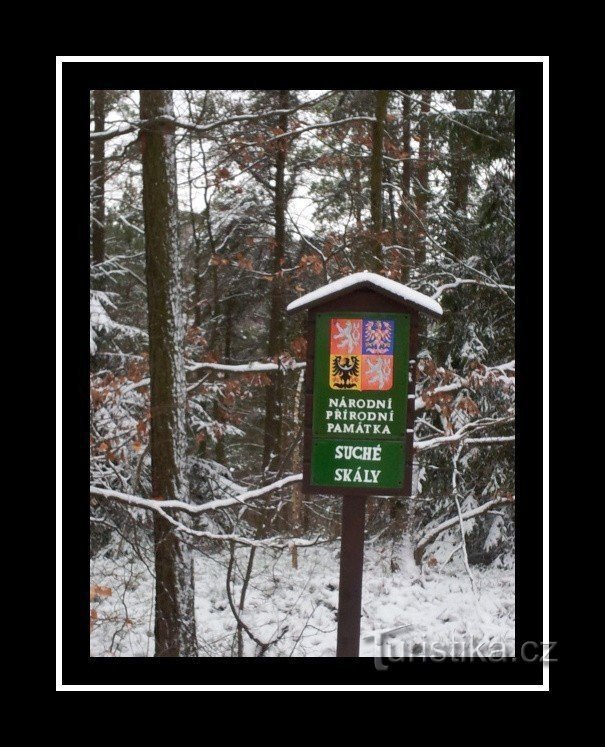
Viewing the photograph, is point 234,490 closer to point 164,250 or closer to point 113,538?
point 113,538

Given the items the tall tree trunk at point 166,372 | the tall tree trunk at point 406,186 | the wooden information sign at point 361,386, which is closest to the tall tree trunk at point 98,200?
the tall tree trunk at point 166,372

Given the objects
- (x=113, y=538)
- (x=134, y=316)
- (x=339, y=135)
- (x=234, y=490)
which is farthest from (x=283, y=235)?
(x=113, y=538)

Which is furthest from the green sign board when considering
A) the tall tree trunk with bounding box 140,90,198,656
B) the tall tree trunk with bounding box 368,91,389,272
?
the tall tree trunk with bounding box 368,91,389,272

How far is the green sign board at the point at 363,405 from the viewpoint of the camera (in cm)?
411

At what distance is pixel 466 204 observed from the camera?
958cm

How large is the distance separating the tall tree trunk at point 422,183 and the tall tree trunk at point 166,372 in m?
3.99

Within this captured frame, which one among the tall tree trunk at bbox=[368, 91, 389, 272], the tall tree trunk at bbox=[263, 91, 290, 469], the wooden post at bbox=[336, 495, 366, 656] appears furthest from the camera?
the tall tree trunk at bbox=[263, 91, 290, 469]

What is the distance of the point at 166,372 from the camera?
649 cm

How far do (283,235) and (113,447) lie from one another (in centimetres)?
524

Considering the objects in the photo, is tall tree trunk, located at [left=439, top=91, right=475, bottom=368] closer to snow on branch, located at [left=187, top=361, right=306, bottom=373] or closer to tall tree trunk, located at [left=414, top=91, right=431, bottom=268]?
tall tree trunk, located at [left=414, top=91, right=431, bottom=268]

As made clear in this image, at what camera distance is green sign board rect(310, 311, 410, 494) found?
411 cm

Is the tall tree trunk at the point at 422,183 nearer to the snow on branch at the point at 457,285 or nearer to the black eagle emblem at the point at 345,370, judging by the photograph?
the snow on branch at the point at 457,285

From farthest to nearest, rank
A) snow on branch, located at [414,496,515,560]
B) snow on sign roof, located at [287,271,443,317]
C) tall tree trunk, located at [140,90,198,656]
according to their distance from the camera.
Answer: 1. snow on branch, located at [414,496,515,560]
2. tall tree trunk, located at [140,90,198,656]
3. snow on sign roof, located at [287,271,443,317]

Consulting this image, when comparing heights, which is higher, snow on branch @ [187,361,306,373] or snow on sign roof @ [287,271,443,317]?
snow on sign roof @ [287,271,443,317]
